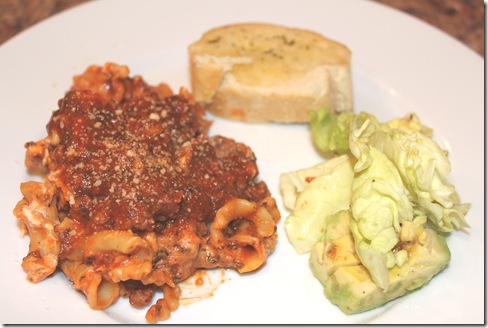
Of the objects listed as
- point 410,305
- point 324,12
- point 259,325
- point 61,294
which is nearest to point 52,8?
point 324,12

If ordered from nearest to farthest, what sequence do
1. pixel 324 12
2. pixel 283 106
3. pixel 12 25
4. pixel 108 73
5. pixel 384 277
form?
1. pixel 384 277
2. pixel 108 73
3. pixel 283 106
4. pixel 324 12
5. pixel 12 25

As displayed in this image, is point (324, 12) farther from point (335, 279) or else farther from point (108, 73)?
point (335, 279)

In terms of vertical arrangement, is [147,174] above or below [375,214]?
above

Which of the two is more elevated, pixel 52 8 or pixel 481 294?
pixel 52 8

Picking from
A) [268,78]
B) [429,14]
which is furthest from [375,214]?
[429,14]

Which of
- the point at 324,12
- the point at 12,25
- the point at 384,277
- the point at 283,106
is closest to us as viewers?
the point at 384,277

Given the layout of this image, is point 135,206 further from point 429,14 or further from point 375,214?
point 429,14
